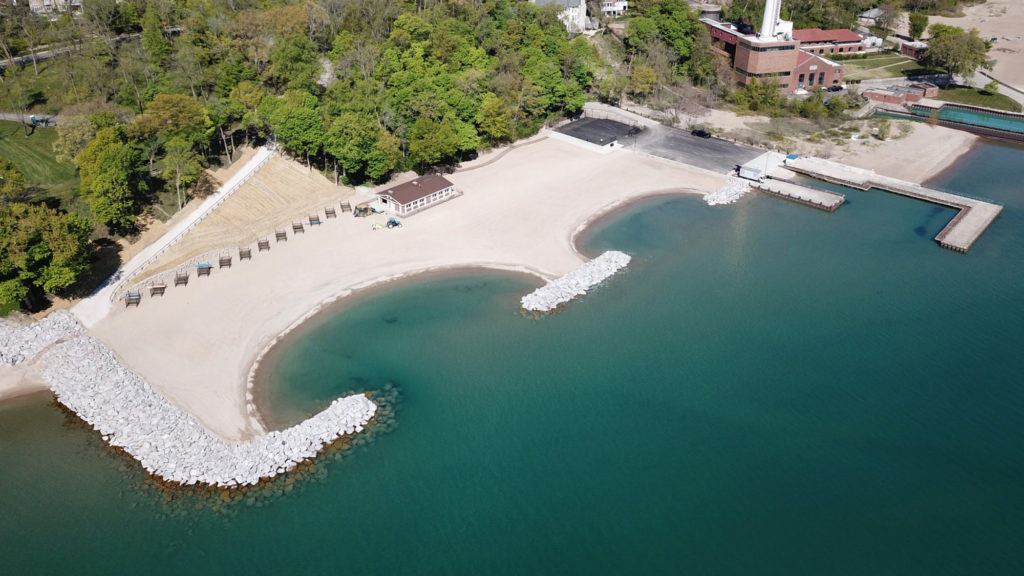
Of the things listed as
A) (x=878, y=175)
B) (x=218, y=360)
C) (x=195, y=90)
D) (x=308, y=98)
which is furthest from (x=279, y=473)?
(x=878, y=175)

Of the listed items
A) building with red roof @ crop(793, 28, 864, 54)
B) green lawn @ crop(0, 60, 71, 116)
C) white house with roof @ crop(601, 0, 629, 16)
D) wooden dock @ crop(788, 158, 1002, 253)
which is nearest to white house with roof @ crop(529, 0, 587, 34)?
white house with roof @ crop(601, 0, 629, 16)

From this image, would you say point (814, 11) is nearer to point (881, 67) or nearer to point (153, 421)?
point (881, 67)

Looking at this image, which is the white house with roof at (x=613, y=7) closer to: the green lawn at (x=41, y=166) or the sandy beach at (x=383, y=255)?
the sandy beach at (x=383, y=255)

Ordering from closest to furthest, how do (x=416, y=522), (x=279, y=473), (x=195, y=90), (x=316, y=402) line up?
(x=416, y=522) → (x=279, y=473) → (x=316, y=402) → (x=195, y=90)

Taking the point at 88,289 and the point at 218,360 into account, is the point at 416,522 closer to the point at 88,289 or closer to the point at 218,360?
the point at 218,360

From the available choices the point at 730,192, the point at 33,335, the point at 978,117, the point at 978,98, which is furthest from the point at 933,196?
the point at 33,335

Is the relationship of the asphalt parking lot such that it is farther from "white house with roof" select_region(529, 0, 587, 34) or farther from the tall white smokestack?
"white house with roof" select_region(529, 0, 587, 34)
